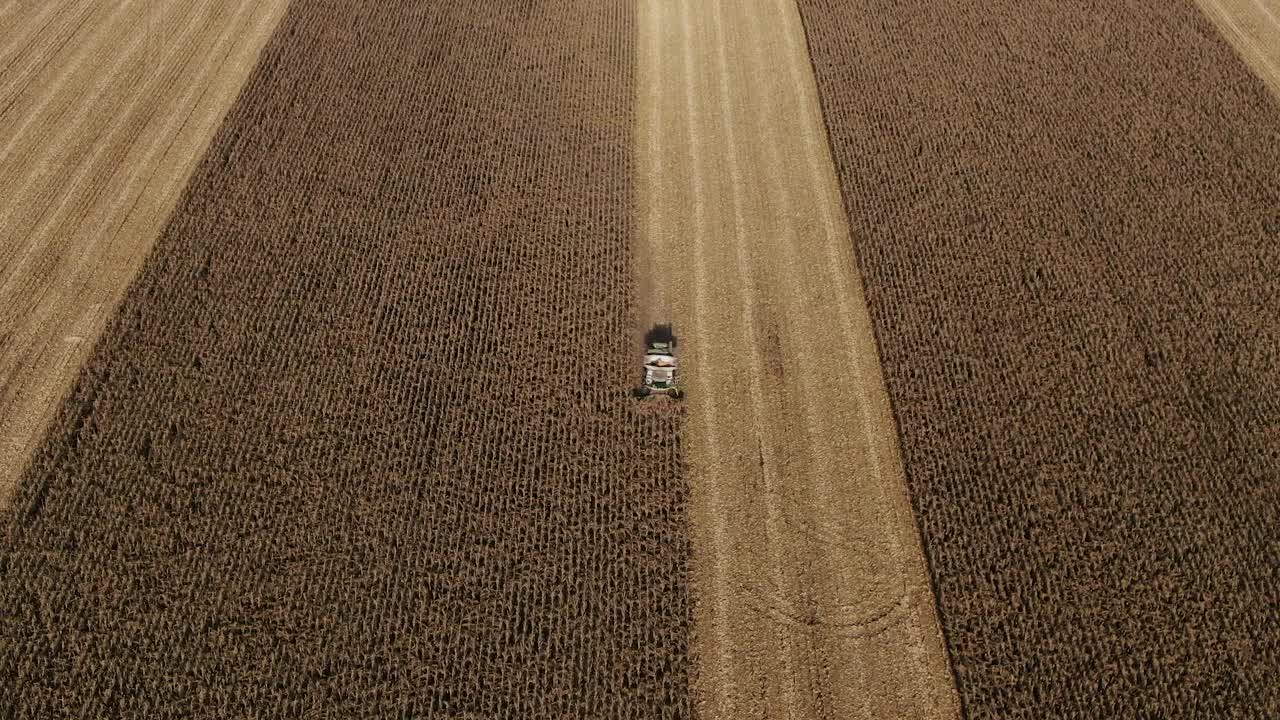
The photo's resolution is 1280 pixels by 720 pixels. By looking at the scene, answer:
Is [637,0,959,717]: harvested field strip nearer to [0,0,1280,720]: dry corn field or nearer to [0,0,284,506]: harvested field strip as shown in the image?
[0,0,1280,720]: dry corn field

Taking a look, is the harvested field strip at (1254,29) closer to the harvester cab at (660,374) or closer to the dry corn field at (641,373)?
the dry corn field at (641,373)

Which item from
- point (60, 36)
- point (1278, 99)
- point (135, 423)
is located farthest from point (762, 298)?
point (60, 36)

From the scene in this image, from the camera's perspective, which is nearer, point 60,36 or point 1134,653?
point 1134,653

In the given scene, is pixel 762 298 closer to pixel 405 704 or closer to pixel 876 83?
pixel 876 83

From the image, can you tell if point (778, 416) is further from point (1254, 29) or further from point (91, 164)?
point (1254, 29)

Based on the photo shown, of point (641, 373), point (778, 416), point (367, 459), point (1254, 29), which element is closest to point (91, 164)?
point (367, 459)

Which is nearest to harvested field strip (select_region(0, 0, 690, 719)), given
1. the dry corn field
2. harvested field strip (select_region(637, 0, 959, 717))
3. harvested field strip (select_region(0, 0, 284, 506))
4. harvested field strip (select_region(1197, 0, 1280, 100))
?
the dry corn field
